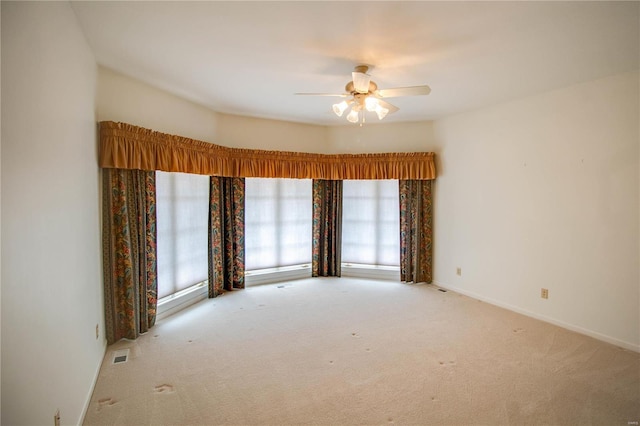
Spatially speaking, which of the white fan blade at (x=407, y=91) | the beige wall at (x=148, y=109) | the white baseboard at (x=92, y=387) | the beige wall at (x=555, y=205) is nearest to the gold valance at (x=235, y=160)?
the beige wall at (x=148, y=109)

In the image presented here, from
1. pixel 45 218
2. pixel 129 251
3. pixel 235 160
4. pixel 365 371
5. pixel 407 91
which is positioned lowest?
pixel 365 371

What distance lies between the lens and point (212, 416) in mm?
2092

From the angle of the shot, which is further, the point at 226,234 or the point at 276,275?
the point at 276,275

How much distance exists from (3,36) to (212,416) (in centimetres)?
227

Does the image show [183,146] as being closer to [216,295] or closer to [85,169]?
[85,169]

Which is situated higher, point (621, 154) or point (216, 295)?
point (621, 154)

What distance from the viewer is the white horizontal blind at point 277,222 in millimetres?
4828

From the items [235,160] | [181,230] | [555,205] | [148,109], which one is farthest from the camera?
[235,160]

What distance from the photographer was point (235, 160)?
4.41 meters

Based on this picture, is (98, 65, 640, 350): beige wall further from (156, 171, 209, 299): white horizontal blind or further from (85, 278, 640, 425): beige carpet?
(156, 171, 209, 299): white horizontal blind

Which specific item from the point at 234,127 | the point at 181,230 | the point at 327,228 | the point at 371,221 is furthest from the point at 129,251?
the point at 371,221

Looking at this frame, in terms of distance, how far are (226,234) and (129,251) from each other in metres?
1.59

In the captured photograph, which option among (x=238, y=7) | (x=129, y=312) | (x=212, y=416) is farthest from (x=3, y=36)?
(x=129, y=312)

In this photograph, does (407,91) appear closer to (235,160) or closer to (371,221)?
(235,160)
